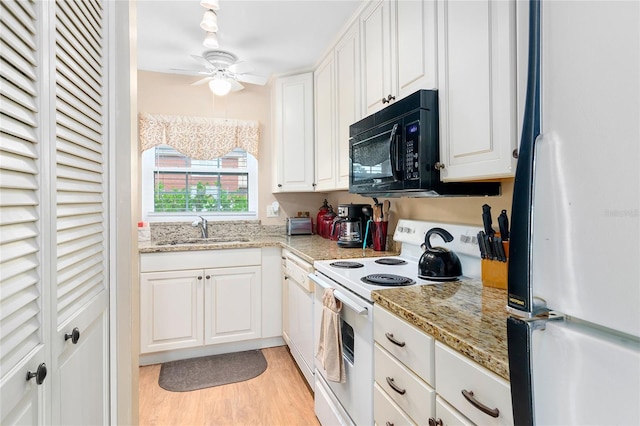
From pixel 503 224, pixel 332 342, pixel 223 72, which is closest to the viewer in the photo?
pixel 503 224

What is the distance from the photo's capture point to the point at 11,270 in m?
0.69

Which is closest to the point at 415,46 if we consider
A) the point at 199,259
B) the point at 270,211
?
the point at 199,259

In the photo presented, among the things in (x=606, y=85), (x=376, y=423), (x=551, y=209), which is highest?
(x=606, y=85)

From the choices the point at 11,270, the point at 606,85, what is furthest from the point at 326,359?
the point at 606,85

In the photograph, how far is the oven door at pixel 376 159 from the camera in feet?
5.04

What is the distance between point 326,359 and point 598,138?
1.50 m

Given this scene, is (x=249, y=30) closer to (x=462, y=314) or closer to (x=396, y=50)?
(x=396, y=50)

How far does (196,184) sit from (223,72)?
1168mm

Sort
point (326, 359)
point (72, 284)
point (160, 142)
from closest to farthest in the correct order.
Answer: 1. point (72, 284)
2. point (326, 359)
3. point (160, 142)

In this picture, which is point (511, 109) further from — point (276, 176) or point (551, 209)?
point (276, 176)

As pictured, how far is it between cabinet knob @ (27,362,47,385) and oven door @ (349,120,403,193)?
1356 millimetres

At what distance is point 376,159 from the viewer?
175 cm

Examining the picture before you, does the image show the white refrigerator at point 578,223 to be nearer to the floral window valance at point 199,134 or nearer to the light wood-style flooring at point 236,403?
the light wood-style flooring at point 236,403

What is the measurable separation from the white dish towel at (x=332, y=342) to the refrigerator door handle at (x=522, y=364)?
1202mm
